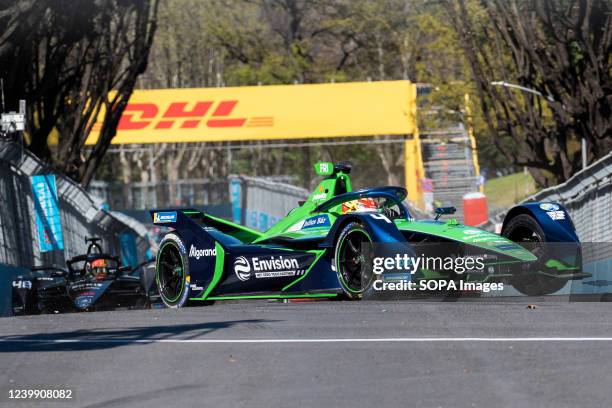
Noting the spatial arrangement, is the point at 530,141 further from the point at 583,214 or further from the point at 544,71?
the point at 583,214

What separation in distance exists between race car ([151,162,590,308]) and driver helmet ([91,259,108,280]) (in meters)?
3.63

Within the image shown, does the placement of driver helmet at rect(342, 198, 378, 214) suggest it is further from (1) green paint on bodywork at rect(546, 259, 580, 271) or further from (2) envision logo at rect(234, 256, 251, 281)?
(1) green paint on bodywork at rect(546, 259, 580, 271)

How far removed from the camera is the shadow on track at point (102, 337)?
9523mm

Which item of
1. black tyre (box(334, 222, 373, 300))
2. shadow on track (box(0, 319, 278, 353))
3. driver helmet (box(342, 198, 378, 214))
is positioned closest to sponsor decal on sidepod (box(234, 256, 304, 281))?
black tyre (box(334, 222, 373, 300))

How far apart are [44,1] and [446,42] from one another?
34.4 metres

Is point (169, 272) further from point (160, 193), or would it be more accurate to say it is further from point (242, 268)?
point (160, 193)

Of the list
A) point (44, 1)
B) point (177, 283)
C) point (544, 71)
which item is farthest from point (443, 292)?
point (544, 71)

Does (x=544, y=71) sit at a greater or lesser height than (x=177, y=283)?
greater

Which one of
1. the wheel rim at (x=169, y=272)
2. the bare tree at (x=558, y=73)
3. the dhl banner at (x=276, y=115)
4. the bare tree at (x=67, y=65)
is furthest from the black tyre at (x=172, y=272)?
the dhl banner at (x=276, y=115)

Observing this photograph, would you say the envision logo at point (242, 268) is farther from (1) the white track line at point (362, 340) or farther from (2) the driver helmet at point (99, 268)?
(2) the driver helmet at point (99, 268)

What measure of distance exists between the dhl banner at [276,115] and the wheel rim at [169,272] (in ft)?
103

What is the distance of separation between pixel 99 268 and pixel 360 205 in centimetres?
606

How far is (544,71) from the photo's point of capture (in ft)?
104

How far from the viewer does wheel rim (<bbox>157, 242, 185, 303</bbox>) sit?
1512cm
